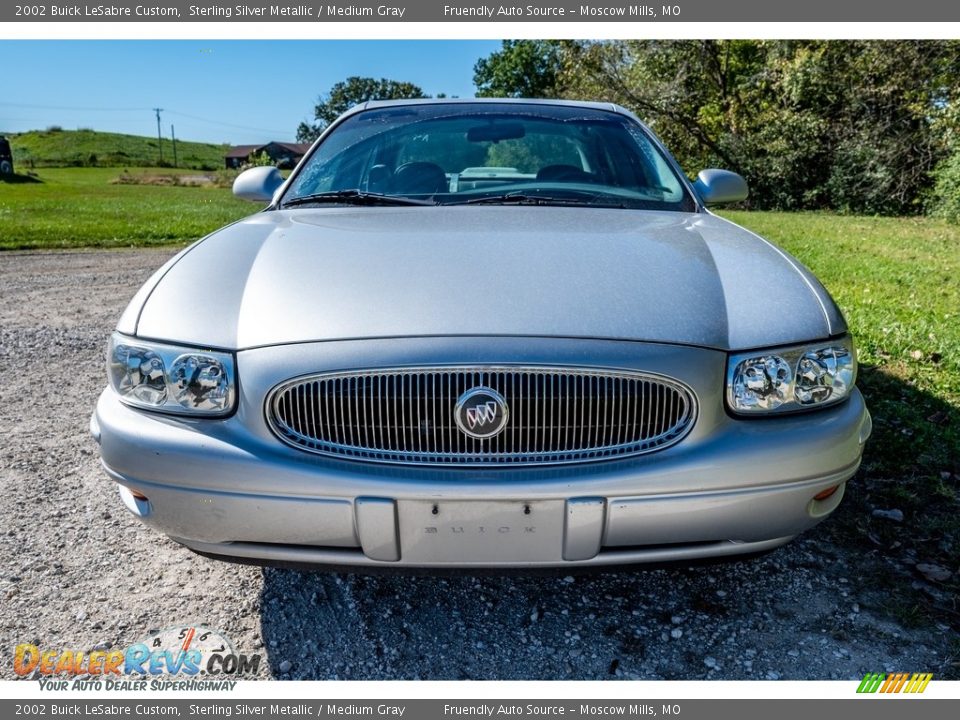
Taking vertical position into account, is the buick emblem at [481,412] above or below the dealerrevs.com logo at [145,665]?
above

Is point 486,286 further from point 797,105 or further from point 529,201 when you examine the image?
point 797,105

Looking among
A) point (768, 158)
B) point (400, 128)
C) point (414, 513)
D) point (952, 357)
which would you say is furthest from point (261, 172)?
point (768, 158)

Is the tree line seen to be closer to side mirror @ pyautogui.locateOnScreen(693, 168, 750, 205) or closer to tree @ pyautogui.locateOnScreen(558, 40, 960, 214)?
tree @ pyautogui.locateOnScreen(558, 40, 960, 214)

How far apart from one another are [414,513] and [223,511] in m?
0.48

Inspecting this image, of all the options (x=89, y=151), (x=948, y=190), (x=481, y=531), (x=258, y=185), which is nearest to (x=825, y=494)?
(x=481, y=531)

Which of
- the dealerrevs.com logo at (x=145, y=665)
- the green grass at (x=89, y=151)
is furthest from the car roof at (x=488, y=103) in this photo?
the green grass at (x=89, y=151)

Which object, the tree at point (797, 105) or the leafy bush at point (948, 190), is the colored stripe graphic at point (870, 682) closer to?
the leafy bush at point (948, 190)

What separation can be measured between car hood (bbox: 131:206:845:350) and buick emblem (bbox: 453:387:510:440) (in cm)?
15

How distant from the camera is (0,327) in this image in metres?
5.59

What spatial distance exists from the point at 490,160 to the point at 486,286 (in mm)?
1579

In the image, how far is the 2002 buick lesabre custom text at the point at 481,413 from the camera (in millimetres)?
1791

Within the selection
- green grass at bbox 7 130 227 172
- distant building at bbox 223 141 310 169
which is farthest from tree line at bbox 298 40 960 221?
distant building at bbox 223 141 310 169

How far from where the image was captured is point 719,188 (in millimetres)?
3346

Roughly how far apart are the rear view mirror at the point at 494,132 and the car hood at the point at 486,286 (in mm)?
930
